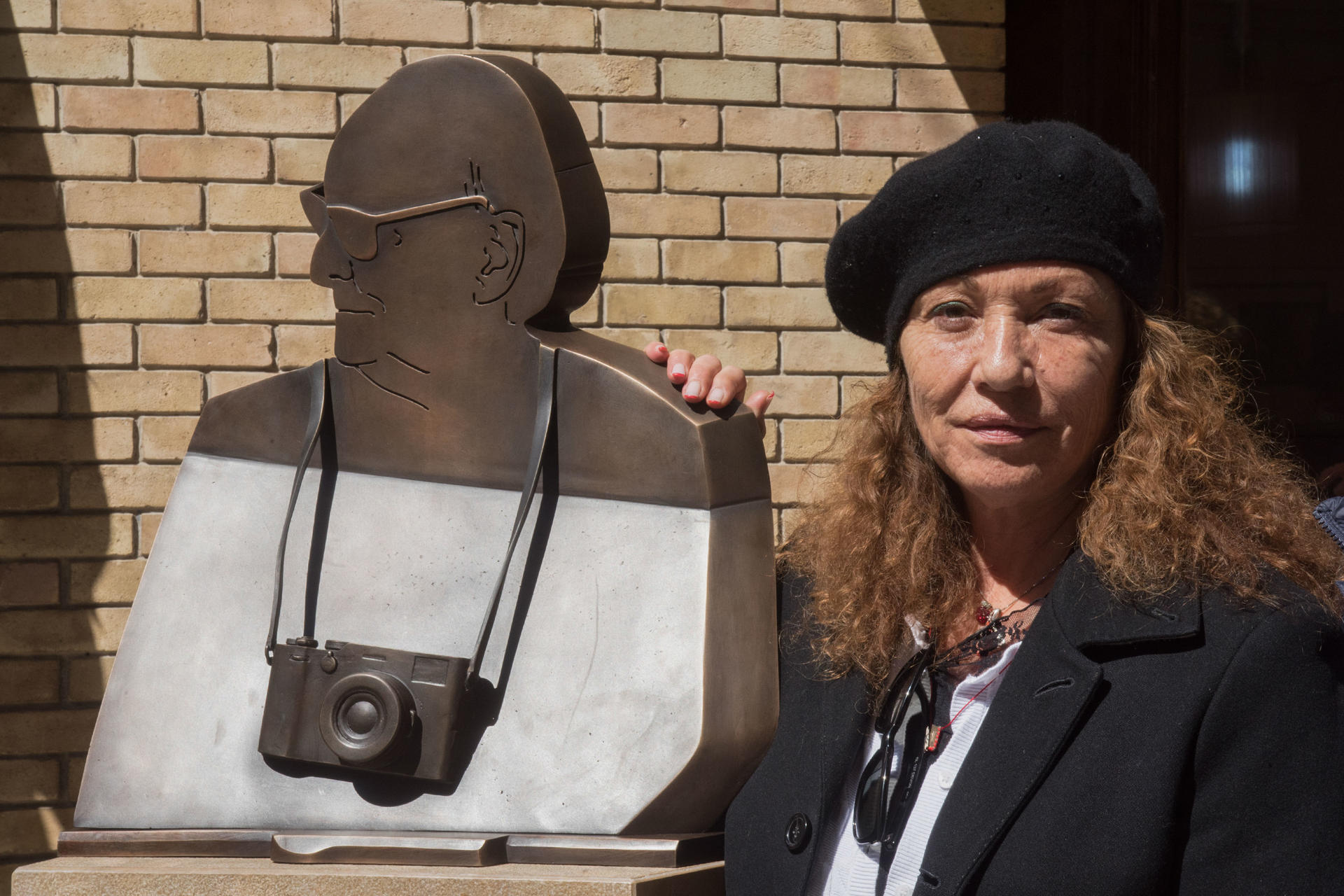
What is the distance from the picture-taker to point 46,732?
112 inches

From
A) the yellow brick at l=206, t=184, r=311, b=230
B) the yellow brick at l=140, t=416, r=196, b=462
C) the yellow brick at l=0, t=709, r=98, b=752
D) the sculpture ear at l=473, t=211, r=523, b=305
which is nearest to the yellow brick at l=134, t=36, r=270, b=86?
the yellow brick at l=206, t=184, r=311, b=230

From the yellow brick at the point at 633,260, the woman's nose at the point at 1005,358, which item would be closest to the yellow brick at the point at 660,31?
the yellow brick at the point at 633,260

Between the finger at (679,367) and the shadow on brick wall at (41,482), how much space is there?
5.94 ft

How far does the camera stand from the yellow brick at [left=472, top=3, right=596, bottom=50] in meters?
2.98

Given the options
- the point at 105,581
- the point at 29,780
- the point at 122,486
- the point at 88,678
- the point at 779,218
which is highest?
the point at 779,218

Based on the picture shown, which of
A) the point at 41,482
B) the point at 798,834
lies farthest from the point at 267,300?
the point at 798,834

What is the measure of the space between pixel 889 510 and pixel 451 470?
0.63 metres

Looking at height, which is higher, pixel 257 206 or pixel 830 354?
pixel 257 206

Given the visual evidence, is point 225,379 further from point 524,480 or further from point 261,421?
point 524,480

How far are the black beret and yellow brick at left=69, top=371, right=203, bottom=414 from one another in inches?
75.2

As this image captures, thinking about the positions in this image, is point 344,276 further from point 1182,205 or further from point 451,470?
point 1182,205

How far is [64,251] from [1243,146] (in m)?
2.98

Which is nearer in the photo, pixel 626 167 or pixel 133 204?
pixel 133 204

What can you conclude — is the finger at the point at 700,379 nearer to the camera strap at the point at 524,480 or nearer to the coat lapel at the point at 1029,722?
the camera strap at the point at 524,480
